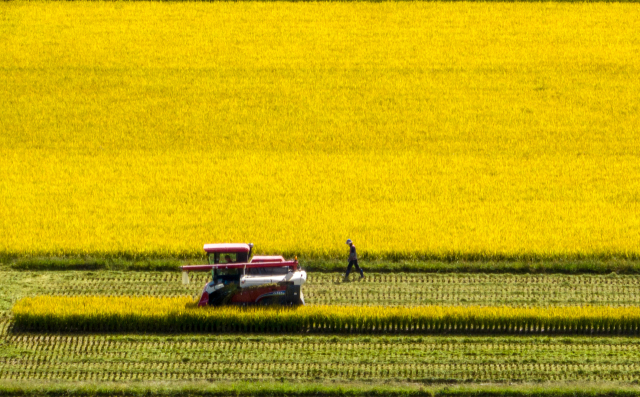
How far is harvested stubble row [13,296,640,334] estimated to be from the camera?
2730 centimetres

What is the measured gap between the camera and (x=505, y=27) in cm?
4850

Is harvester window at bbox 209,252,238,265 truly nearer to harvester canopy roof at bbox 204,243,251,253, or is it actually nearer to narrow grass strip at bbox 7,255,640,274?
harvester canopy roof at bbox 204,243,251,253

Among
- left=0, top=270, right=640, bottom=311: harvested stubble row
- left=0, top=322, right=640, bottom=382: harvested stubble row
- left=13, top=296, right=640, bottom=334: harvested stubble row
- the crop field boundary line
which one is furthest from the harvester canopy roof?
the crop field boundary line

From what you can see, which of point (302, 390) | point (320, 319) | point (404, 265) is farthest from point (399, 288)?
point (302, 390)

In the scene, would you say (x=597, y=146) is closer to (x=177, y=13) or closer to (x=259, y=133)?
(x=259, y=133)

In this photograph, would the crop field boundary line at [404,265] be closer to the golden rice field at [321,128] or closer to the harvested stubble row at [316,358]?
the golden rice field at [321,128]

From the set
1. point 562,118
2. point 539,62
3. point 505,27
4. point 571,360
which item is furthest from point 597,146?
point 571,360

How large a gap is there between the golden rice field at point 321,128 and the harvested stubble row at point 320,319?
432 cm

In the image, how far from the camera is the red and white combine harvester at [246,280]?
2748 centimetres

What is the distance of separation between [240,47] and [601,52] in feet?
50.8

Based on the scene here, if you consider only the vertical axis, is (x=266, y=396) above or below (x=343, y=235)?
below

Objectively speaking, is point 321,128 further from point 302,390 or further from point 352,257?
point 302,390

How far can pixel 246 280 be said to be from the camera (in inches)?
1084

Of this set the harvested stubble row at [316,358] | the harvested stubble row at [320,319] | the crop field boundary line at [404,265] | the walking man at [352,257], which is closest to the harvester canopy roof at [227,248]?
the harvested stubble row at [320,319]
